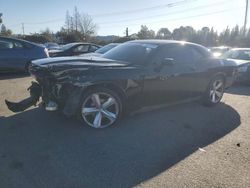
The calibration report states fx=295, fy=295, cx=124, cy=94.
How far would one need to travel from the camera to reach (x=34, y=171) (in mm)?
3529

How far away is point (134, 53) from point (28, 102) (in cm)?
222

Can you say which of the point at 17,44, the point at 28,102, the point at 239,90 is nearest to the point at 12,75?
the point at 17,44

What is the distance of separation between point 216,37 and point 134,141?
56700mm

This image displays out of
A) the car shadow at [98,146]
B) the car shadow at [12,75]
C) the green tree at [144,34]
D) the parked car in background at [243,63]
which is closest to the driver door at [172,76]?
the car shadow at [98,146]

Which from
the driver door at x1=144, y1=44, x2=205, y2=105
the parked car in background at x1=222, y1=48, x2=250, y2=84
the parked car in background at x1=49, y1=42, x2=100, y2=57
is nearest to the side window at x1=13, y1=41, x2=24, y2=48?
the parked car in background at x1=49, y1=42, x2=100, y2=57

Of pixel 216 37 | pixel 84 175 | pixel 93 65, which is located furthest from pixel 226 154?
pixel 216 37

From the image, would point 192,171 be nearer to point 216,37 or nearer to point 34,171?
point 34,171

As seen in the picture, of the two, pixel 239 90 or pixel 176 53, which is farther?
pixel 239 90

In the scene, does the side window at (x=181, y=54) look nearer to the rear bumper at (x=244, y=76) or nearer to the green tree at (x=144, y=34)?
the rear bumper at (x=244, y=76)

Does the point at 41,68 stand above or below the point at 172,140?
above

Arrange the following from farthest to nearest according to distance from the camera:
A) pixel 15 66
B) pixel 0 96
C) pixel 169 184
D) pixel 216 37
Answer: pixel 216 37
pixel 15 66
pixel 0 96
pixel 169 184

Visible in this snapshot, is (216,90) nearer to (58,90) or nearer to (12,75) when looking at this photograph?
(58,90)

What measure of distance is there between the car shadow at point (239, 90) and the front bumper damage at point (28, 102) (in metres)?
6.11

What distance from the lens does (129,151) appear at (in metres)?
4.25
